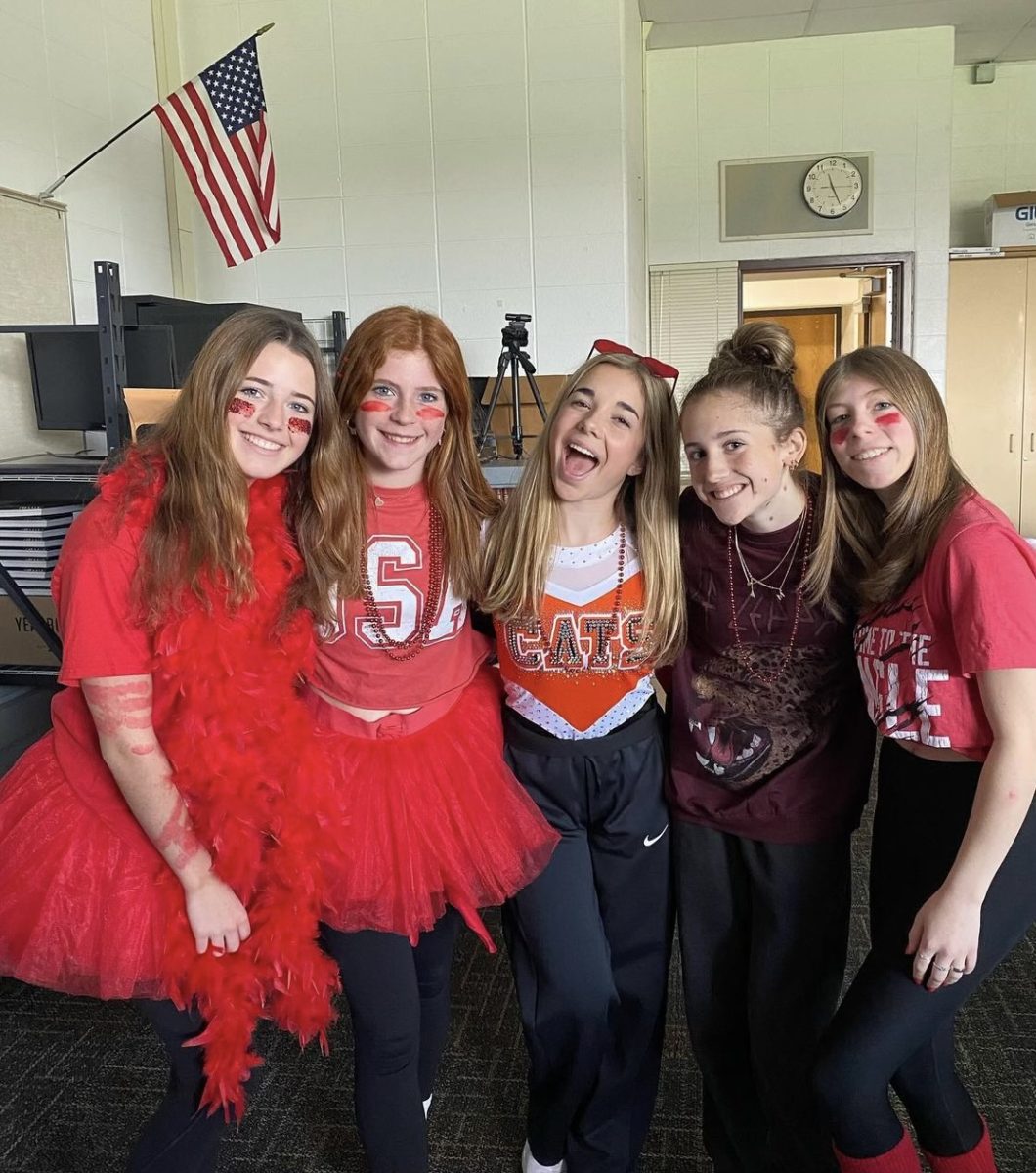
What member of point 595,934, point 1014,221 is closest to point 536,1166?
point 595,934

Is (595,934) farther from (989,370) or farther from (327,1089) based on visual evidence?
(989,370)

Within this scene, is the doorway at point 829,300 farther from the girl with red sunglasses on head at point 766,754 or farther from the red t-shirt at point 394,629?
the red t-shirt at point 394,629

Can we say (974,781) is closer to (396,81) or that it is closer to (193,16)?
(396,81)

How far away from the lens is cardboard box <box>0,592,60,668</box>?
9.07ft

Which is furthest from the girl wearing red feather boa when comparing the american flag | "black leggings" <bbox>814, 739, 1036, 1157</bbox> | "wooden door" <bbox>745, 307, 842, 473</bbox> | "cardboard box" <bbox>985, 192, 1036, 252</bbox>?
"wooden door" <bbox>745, 307, 842, 473</bbox>

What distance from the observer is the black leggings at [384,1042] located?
1414 mm

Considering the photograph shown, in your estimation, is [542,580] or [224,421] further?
[542,580]

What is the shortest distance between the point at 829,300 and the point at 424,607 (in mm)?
7659

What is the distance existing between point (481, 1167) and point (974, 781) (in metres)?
1.12

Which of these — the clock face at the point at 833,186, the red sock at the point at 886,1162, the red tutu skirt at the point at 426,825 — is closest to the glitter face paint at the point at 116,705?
the red tutu skirt at the point at 426,825

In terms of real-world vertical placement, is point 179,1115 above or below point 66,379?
below

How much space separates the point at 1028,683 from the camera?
3.92ft

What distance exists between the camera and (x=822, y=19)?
5219 millimetres

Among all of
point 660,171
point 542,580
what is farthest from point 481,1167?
point 660,171
